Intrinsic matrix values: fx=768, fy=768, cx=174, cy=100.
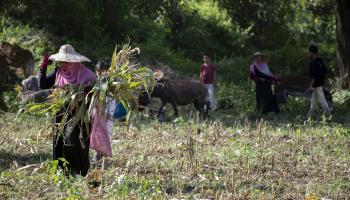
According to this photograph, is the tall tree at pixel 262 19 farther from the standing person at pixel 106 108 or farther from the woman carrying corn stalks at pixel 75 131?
the woman carrying corn stalks at pixel 75 131

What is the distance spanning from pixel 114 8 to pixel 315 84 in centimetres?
1060

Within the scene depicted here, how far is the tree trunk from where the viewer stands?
1873cm

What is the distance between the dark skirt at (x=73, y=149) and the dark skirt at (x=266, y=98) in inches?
289

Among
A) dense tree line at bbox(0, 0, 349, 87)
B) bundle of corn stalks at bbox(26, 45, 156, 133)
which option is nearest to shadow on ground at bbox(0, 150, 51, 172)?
bundle of corn stalks at bbox(26, 45, 156, 133)

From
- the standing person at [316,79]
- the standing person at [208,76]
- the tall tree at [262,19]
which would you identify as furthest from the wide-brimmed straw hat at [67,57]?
the tall tree at [262,19]

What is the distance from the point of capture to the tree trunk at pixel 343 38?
61.5 feet

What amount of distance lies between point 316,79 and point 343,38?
3.72m

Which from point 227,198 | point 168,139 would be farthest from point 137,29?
point 227,198

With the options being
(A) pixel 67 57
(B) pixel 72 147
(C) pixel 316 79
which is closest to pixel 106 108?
(B) pixel 72 147

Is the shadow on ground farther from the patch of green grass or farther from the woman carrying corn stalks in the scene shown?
the woman carrying corn stalks

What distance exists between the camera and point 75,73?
29.5ft

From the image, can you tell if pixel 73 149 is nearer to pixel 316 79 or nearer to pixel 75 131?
pixel 75 131

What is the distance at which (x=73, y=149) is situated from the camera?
352 inches

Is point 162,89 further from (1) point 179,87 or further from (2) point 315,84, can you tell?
(2) point 315,84
